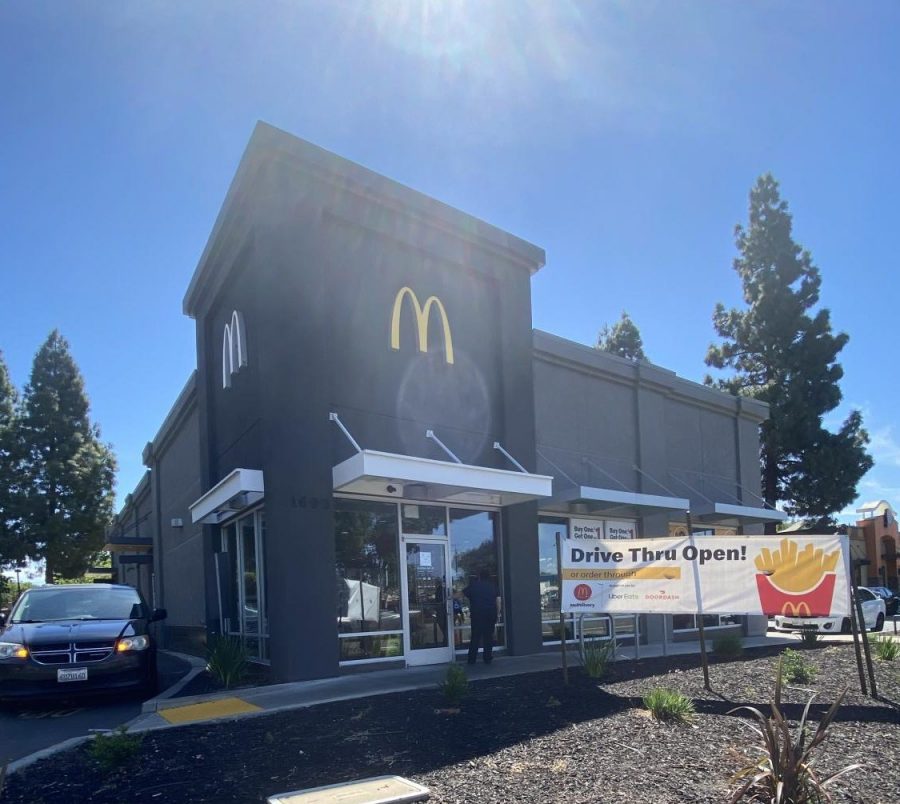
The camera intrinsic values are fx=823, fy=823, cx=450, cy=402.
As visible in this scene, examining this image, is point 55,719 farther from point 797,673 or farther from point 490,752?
point 797,673

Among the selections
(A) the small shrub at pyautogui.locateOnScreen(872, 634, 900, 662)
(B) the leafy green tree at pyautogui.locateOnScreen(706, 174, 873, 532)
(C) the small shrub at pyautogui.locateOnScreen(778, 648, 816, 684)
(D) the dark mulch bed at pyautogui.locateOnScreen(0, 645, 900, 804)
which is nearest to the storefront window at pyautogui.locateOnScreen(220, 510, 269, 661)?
(D) the dark mulch bed at pyautogui.locateOnScreen(0, 645, 900, 804)

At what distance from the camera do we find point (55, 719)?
9.66 metres

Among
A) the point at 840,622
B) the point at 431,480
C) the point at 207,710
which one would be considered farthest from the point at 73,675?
the point at 840,622

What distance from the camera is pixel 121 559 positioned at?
2778 cm

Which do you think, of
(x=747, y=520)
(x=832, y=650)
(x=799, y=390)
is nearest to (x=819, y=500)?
(x=799, y=390)

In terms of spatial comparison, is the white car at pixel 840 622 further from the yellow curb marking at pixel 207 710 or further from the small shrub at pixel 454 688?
the yellow curb marking at pixel 207 710

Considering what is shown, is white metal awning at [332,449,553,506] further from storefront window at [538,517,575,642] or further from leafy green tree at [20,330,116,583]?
leafy green tree at [20,330,116,583]

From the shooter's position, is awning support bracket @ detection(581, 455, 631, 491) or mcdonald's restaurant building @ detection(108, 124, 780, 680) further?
awning support bracket @ detection(581, 455, 631, 491)

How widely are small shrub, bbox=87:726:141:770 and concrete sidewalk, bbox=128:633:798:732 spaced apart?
1.48 meters

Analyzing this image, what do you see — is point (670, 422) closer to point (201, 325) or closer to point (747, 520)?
point (747, 520)

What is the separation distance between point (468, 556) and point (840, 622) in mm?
11962

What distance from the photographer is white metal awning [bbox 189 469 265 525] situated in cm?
1202

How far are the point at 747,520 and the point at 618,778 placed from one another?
17.7 meters

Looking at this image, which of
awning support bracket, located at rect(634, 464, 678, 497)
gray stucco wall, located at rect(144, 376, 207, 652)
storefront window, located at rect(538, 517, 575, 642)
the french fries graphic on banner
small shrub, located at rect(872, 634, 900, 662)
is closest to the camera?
the french fries graphic on banner
